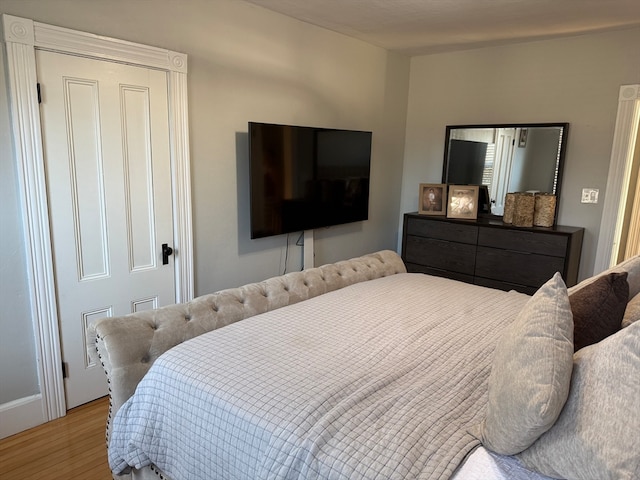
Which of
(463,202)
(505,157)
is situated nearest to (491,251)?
(463,202)

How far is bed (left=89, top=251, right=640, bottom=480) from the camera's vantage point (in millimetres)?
1049

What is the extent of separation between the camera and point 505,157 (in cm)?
412

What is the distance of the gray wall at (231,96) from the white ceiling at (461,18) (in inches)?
9.2

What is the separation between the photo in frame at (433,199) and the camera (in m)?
4.29

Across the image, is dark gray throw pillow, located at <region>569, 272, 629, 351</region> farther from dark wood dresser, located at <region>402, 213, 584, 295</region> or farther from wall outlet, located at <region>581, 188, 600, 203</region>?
wall outlet, located at <region>581, 188, 600, 203</region>

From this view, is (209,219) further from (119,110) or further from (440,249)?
(440,249)

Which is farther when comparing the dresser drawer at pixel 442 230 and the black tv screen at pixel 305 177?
the dresser drawer at pixel 442 230

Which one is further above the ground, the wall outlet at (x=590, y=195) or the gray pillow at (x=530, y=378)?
the wall outlet at (x=590, y=195)

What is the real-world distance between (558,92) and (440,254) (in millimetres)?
1733

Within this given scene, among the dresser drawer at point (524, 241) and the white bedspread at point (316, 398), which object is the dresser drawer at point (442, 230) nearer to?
the dresser drawer at point (524, 241)

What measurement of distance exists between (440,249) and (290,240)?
1443 millimetres

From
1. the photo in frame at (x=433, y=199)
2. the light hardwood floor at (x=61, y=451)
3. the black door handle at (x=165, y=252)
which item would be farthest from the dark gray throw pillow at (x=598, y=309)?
the photo in frame at (x=433, y=199)

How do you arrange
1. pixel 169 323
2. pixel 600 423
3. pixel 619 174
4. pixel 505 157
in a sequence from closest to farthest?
pixel 600 423 < pixel 169 323 < pixel 619 174 < pixel 505 157

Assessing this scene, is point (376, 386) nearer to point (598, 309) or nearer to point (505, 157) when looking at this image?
point (598, 309)
